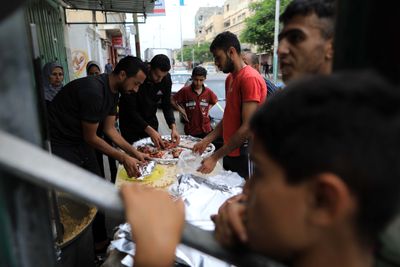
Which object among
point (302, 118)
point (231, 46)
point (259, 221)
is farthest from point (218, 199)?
point (231, 46)

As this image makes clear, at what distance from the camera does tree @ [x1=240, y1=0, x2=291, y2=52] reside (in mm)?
21641

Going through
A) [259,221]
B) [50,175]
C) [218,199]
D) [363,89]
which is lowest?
[218,199]

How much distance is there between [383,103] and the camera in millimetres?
529

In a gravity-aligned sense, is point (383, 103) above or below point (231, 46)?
below

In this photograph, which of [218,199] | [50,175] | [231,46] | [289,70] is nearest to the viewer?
[50,175]

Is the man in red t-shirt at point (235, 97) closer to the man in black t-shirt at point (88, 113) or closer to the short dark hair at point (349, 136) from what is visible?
the man in black t-shirt at point (88, 113)

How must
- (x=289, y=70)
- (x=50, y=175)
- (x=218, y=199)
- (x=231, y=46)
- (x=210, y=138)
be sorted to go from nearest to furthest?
(x=50, y=175), (x=289, y=70), (x=218, y=199), (x=231, y=46), (x=210, y=138)

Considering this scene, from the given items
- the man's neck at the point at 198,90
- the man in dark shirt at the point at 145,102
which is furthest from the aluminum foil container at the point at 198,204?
the man's neck at the point at 198,90

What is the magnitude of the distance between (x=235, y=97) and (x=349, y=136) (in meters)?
2.25

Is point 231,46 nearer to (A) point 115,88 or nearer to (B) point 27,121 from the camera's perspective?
(A) point 115,88

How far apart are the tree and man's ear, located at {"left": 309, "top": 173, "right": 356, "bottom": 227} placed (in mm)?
22819

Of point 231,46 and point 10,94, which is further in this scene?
point 231,46

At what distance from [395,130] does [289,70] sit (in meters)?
0.69

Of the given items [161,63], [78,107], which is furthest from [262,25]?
[78,107]
